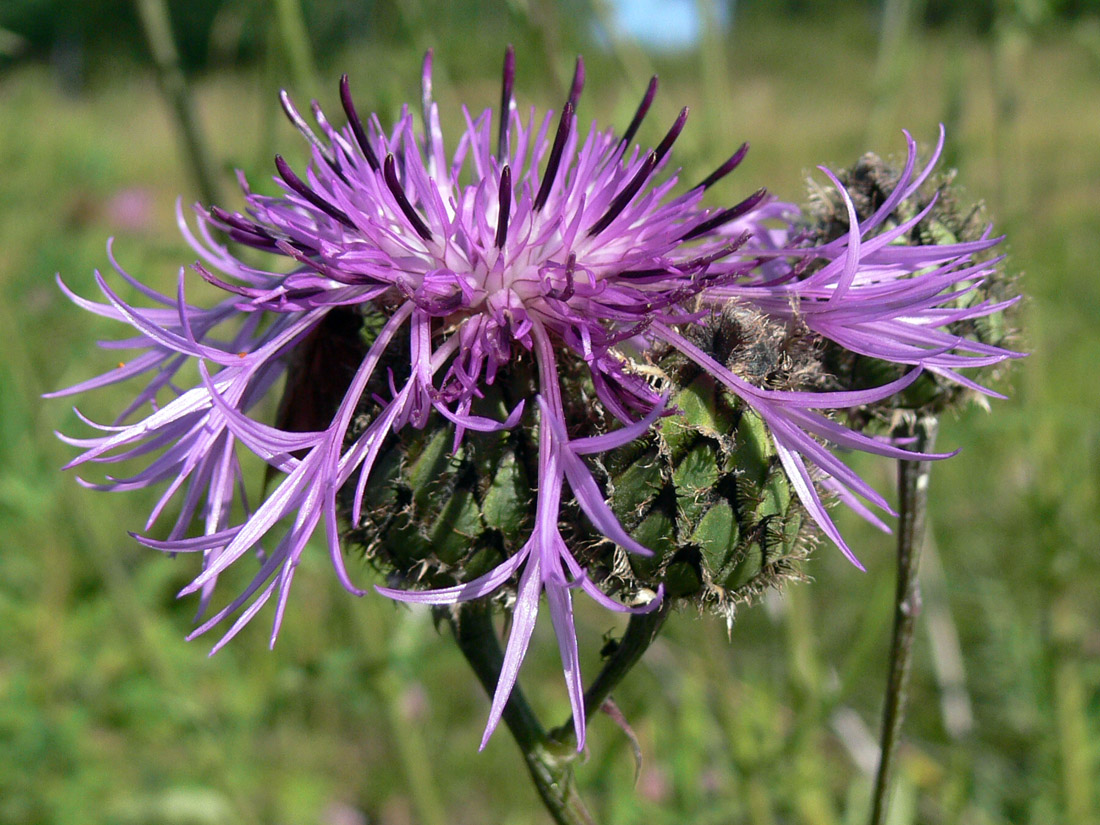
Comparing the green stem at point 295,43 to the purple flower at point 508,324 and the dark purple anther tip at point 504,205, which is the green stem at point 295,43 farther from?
the dark purple anther tip at point 504,205

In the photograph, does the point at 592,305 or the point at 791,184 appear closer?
the point at 592,305

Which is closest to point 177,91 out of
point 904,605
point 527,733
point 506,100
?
point 506,100

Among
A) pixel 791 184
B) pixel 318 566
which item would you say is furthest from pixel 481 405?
pixel 791 184

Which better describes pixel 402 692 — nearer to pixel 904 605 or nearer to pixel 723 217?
pixel 904 605

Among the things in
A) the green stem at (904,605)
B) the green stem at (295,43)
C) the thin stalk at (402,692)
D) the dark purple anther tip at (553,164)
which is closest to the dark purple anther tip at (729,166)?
the dark purple anther tip at (553,164)

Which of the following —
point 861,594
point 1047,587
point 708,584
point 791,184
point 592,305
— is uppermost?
point 791,184

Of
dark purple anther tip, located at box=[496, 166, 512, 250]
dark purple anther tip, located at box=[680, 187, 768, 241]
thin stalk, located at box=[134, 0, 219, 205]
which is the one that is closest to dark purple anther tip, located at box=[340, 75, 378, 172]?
dark purple anther tip, located at box=[496, 166, 512, 250]

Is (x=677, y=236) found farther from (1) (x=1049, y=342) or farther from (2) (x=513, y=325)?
(1) (x=1049, y=342)
